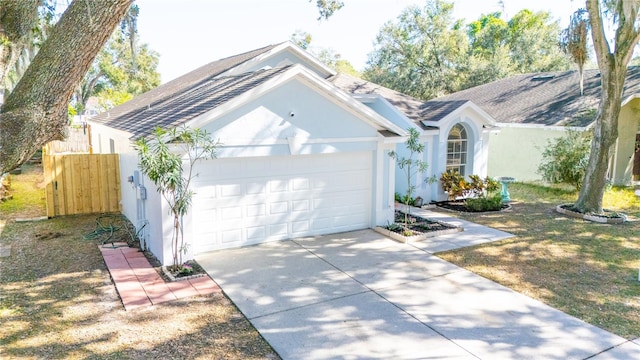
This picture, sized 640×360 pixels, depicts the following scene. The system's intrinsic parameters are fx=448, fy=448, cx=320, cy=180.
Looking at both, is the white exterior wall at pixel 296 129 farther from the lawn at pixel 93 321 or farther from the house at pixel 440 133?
the house at pixel 440 133

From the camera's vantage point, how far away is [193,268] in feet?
27.5

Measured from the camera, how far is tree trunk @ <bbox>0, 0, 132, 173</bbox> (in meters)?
4.06

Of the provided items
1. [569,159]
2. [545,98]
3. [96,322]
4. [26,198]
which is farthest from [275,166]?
[545,98]

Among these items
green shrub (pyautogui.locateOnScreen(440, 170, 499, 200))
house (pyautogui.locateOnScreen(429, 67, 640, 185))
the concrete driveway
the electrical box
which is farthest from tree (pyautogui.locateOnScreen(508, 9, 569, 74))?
the electrical box

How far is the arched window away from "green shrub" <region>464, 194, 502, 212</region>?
182 centimetres

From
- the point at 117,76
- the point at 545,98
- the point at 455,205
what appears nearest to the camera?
the point at 455,205

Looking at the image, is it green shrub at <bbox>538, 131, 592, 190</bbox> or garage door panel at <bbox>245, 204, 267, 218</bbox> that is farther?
green shrub at <bbox>538, 131, 592, 190</bbox>

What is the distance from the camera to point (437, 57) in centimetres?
3322

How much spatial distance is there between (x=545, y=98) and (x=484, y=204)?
9751 millimetres

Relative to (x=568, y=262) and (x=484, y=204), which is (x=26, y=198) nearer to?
(x=484, y=204)

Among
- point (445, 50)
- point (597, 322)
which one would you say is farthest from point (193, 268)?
point (445, 50)

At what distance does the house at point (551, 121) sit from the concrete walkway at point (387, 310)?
367 inches

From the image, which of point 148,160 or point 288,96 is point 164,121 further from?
point 288,96

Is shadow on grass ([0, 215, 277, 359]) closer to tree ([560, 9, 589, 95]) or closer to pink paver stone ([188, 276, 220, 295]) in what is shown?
pink paver stone ([188, 276, 220, 295])
